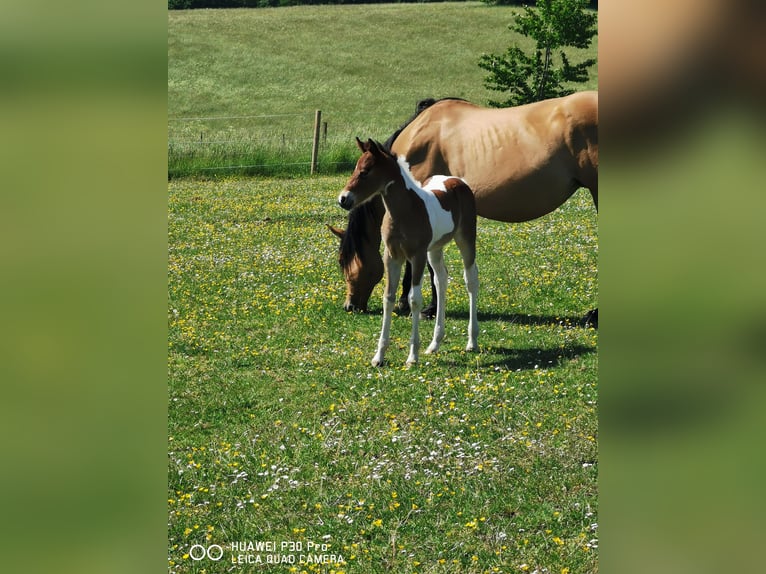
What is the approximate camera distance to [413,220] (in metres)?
7.08

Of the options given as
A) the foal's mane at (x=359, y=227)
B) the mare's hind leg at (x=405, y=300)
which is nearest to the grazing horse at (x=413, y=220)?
the foal's mane at (x=359, y=227)

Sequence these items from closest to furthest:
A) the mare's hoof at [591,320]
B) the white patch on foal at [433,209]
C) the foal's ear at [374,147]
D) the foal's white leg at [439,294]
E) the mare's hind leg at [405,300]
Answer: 1. the foal's ear at [374,147]
2. the white patch on foal at [433,209]
3. the foal's white leg at [439,294]
4. the mare's hoof at [591,320]
5. the mare's hind leg at [405,300]

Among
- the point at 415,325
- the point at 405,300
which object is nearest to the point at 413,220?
the point at 415,325

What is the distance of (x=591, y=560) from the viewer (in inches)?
144

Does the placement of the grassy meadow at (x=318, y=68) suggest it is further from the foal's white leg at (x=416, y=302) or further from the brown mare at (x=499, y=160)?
the foal's white leg at (x=416, y=302)

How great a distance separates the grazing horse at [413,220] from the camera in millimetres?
6891

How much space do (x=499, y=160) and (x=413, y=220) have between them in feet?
7.88

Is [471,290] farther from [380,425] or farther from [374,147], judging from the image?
[380,425]

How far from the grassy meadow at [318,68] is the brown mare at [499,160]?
1619cm

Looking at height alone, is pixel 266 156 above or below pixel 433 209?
above

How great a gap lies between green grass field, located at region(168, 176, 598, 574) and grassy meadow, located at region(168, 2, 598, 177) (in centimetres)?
1601

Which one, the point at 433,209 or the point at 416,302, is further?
the point at 416,302

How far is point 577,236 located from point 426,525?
9.78m
